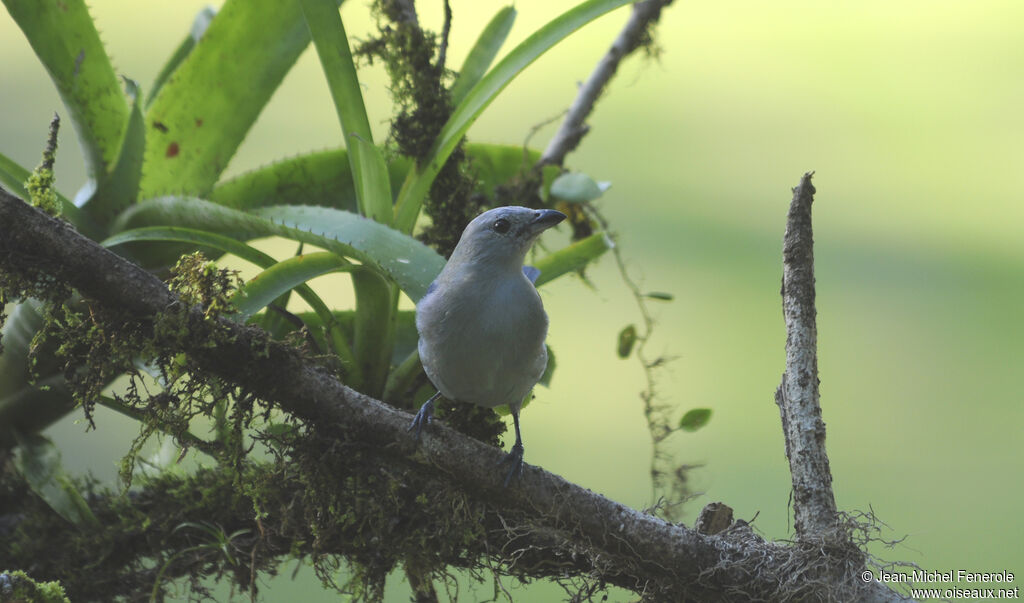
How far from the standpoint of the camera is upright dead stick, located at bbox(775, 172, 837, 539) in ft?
5.00

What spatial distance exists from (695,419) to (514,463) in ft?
2.45

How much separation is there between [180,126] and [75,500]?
101cm

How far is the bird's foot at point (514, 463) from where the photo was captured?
1.45 m

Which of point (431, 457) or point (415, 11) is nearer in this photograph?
point (431, 457)

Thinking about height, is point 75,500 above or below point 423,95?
below

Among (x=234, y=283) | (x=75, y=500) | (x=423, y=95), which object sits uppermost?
(x=423, y=95)

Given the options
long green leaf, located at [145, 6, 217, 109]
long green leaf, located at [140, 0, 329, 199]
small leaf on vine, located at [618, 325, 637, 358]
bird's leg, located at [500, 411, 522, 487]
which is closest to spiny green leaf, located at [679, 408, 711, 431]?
small leaf on vine, located at [618, 325, 637, 358]

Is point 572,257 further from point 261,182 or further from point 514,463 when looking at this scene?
point 261,182

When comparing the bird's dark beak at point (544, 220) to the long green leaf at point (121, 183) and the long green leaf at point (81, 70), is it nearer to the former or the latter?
the long green leaf at point (121, 183)

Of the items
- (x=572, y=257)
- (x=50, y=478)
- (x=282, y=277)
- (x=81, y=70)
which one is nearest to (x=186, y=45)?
(x=81, y=70)

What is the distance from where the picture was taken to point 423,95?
6.98 ft

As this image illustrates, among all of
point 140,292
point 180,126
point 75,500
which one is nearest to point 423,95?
point 180,126

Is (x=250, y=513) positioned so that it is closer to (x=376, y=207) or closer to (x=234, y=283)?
(x=234, y=283)

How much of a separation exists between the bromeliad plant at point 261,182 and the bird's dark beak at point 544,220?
0.25m
